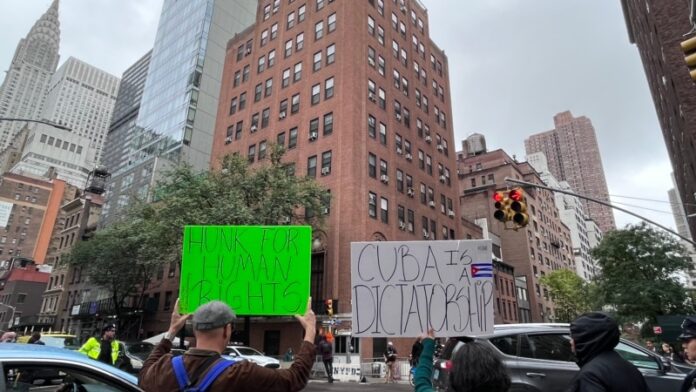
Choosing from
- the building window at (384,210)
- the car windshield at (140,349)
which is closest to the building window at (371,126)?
the building window at (384,210)

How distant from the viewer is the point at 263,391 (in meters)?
2.83

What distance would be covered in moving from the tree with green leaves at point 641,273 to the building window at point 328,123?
26.8m

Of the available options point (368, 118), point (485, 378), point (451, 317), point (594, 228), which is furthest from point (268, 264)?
point (594, 228)

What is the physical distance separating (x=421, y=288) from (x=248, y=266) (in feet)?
6.71

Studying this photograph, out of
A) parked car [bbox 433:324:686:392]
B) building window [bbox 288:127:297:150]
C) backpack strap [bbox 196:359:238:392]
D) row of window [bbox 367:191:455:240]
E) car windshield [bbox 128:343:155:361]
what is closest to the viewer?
backpack strap [bbox 196:359:238:392]

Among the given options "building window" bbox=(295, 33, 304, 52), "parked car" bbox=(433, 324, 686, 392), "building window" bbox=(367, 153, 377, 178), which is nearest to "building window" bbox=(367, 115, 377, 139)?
"building window" bbox=(367, 153, 377, 178)

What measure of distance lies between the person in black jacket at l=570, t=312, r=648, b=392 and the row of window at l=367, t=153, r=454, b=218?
31702 millimetres

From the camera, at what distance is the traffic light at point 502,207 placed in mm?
14062

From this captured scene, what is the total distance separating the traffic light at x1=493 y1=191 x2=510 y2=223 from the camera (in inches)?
554

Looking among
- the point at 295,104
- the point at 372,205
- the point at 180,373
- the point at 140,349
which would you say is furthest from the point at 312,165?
the point at 180,373

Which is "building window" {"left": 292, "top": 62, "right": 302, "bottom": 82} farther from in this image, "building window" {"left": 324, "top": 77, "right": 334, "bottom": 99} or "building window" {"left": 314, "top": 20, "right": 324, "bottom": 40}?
"building window" {"left": 324, "top": 77, "right": 334, "bottom": 99}

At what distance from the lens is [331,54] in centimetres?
3941

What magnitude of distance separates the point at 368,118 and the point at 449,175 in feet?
47.3

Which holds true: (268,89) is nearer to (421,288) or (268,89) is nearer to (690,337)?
(421,288)
